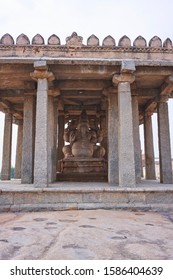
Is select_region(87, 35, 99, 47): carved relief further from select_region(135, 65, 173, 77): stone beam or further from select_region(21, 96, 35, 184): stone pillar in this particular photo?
select_region(135, 65, 173, 77): stone beam

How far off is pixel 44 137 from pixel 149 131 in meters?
7.74

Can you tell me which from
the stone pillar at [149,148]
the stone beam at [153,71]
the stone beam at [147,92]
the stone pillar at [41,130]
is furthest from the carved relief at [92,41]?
the stone pillar at [41,130]

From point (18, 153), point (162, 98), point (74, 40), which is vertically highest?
point (74, 40)

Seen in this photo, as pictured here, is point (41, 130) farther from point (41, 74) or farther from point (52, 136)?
point (52, 136)

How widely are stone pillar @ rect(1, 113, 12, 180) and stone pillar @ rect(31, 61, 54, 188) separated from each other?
630 cm

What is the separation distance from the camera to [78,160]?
10969 millimetres

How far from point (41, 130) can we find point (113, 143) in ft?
8.83

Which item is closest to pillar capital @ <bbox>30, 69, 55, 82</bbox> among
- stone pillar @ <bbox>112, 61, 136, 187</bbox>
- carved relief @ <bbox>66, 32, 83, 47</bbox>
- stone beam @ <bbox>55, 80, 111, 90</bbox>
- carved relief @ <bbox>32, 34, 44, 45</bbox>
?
stone beam @ <bbox>55, 80, 111, 90</bbox>

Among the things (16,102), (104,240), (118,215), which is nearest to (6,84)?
(16,102)

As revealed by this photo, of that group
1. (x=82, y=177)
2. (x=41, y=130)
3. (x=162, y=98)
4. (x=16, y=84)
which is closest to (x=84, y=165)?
(x=82, y=177)

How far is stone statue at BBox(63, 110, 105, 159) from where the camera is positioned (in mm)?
11657

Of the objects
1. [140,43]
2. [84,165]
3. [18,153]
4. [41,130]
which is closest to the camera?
[41,130]

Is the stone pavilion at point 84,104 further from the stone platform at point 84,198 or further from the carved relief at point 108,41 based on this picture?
the stone platform at point 84,198

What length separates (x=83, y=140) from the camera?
1177cm
